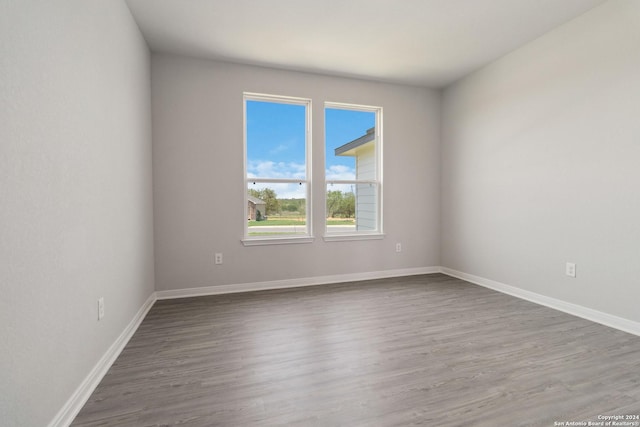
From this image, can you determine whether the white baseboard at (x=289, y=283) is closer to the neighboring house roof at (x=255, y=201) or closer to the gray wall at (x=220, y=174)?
the gray wall at (x=220, y=174)

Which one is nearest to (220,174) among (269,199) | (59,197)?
(269,199)

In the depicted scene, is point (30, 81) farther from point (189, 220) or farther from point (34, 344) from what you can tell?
point (189, 220)

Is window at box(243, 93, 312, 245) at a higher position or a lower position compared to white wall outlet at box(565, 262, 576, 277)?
higher

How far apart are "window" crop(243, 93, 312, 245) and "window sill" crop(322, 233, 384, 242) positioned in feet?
0.93

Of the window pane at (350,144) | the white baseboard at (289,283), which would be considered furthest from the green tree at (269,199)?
the white baseboard at (289,283)

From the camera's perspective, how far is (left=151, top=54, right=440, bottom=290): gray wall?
343 centimetres

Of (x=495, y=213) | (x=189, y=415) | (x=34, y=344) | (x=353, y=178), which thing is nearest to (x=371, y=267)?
(x=353, y=178)

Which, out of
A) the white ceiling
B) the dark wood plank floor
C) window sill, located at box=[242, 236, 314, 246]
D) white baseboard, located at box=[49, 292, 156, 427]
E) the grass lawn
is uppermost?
the white ceiling

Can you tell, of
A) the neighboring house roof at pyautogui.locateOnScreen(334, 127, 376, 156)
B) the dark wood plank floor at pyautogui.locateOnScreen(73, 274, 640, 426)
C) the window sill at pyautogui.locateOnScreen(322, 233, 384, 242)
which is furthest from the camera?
the neighboring house roof at pyautogui.locateOnScreen(334, 127, 376, 156)

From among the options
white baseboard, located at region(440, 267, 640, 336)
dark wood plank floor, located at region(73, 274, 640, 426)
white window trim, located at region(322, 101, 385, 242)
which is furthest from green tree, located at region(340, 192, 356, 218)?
white baseboard, located at region(440, 267, 640, 336)

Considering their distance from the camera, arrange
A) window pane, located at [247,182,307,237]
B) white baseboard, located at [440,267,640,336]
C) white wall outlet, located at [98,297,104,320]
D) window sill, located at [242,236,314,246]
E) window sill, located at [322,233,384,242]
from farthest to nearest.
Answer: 1. window sill, located at [322,233,384,242]
2. window pane, located at [247,182,307,237]
3. window sill, located at [242,236,314,246]
4. white baseboard, located at [440,267,640,336]
5. white wall outlet, located at [98,297,104,320]

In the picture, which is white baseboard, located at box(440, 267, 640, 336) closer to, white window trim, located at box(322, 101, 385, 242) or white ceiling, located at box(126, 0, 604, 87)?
white window trim, located at box(322, 101, 385, 242)

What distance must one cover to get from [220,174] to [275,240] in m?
1.02

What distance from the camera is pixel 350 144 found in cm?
427
